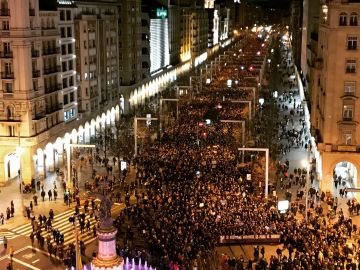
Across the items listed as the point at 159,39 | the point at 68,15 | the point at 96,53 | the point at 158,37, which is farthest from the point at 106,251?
the point at 159,39

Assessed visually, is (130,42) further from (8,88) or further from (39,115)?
(8,88)

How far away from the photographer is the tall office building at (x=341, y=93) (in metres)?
63.3

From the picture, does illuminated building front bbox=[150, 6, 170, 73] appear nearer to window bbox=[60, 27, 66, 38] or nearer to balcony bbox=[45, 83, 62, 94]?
window bbox=[60, 27, 66, 38]

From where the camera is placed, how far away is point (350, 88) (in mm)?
64062

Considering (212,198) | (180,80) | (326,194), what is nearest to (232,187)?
(212,198)

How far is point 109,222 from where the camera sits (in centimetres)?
3312

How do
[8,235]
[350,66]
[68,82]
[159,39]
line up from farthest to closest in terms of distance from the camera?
[159,39]
[68,82]
[350,66]
[8,235]

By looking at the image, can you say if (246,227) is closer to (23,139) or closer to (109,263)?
(109,263)

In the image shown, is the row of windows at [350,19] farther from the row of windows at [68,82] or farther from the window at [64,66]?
the row of windows at [68,82]

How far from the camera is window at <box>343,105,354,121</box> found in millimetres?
63972

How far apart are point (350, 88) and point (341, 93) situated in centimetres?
103

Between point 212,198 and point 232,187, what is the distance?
177 inches

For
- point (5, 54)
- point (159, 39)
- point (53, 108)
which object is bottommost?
point (53, 108)

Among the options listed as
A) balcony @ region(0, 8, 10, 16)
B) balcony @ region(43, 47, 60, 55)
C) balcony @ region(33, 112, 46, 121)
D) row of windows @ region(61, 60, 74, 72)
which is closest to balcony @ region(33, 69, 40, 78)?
balcony @ region(43, 47, 60, 55)
